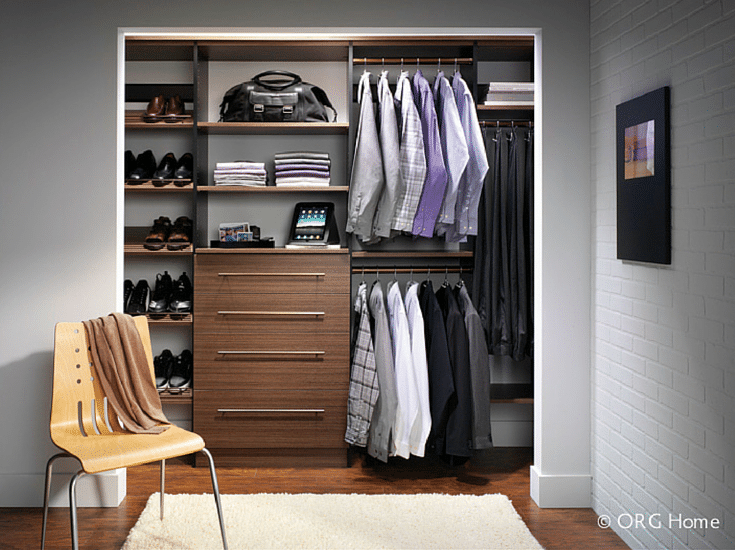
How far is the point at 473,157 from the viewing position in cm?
354

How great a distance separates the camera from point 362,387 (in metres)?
3.53

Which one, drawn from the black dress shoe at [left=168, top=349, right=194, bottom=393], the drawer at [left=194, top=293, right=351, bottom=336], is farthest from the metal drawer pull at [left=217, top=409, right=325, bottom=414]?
the drawer at [left=194, top=293, right=351, bottom=336]

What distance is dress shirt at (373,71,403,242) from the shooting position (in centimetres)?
→ 353

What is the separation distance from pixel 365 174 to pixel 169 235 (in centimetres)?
111

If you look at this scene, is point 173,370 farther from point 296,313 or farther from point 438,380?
point 438,380

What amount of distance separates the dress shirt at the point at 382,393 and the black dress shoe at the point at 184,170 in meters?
1.21

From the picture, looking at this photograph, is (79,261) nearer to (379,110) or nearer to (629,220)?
(379,110)

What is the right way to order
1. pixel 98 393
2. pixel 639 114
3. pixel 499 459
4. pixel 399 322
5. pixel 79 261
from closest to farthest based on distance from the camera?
1. pixel 639 114
2. pixel 98 393
3. pixel 79 261
4. pixel 399 322
5. pixel 499 459

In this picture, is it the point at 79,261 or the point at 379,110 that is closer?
the point at 79,261

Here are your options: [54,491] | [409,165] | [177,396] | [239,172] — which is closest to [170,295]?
[177,396]

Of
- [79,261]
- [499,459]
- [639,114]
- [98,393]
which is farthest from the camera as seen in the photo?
[499,459]

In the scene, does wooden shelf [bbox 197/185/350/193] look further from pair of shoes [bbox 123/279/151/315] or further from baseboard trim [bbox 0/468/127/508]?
baseboard trim [bbox 0/468/127/508]

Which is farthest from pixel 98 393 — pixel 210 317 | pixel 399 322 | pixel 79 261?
pixel 399 322

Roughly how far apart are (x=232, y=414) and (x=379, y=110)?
5.80 feet
